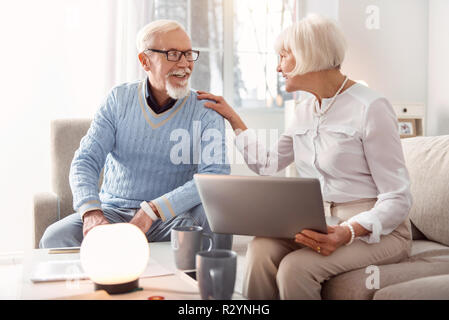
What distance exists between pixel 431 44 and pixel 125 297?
12.0 feet

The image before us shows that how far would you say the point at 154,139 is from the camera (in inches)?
70.5

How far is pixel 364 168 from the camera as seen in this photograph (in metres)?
1.31

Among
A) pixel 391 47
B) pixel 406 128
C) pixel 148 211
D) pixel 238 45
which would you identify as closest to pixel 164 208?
pixel 148 211

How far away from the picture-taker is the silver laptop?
1.00 meters

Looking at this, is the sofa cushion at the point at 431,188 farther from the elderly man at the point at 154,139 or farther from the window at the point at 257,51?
the window at the point at 257,51

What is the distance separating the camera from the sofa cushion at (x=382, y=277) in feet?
Result: 3.74

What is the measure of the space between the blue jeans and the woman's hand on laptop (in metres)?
0.53

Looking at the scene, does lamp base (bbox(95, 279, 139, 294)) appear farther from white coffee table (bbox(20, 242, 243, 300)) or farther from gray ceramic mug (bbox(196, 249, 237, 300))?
gray ceramic mug (bbox(196, 249, 237, 300))

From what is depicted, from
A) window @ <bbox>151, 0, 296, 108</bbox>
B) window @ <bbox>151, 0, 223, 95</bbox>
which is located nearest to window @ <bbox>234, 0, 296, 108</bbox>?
window @ <bbox>151, 0, 296, 108</bbox>

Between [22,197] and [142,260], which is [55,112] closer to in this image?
[22,197]

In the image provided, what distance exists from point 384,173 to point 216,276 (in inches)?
24.5

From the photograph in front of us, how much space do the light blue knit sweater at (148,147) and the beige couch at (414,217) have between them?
378 millimetres

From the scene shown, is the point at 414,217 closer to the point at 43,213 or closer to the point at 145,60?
the point at 145,60

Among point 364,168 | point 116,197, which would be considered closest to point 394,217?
point 364,168
